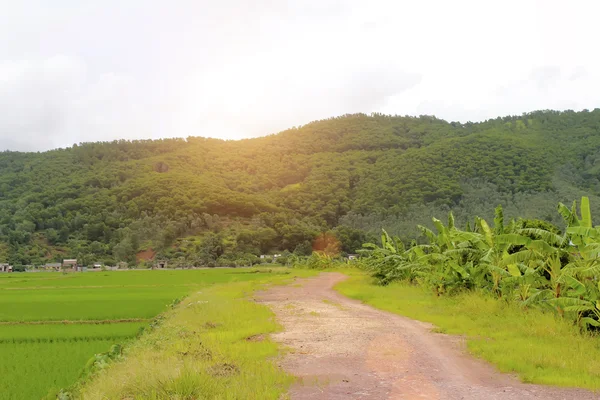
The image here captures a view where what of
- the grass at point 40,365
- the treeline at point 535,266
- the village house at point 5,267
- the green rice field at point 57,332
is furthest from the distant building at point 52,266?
the treeline at point 535,266

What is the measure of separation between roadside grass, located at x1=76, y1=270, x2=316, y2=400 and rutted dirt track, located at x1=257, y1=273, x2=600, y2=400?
1.84 feet

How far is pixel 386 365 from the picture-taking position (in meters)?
8.93

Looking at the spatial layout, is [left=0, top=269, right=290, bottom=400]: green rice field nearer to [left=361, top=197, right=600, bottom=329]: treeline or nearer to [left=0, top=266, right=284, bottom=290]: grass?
[left=0, top=266, right=284, bottom=290]: grass

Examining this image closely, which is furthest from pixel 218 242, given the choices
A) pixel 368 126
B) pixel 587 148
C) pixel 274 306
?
pixel 368 126

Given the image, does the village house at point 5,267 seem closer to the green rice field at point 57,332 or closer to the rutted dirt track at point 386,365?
the green rice field at point 57,332

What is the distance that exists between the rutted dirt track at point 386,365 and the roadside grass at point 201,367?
56 cm

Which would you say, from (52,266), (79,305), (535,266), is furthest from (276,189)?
(535,266)

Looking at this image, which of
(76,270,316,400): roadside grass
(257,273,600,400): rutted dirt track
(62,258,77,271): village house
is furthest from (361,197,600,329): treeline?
(62,258,77,271): village house

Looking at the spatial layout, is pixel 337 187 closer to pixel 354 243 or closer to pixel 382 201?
pixel 382 201

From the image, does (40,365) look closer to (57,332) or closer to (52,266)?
(57,332)

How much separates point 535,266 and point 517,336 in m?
3.75

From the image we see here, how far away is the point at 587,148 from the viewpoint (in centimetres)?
9600

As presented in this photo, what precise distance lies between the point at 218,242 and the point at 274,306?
63134 mm

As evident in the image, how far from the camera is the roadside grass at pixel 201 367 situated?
21.0 feet
